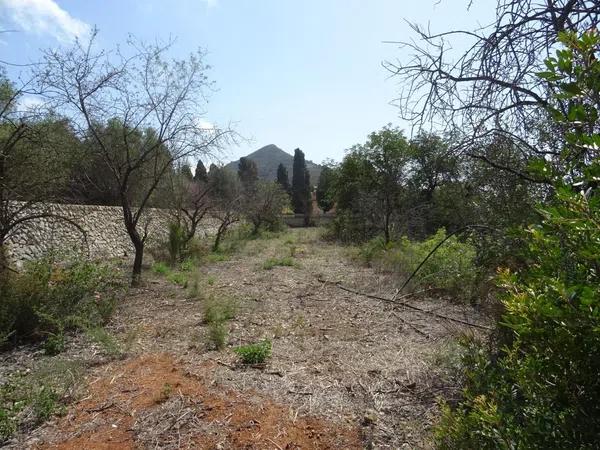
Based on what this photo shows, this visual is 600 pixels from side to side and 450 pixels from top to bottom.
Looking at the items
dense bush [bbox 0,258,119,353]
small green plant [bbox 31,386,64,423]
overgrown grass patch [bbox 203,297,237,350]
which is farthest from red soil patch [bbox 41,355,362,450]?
dense bush [bbox 0,258,119,353]

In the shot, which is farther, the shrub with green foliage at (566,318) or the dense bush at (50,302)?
the dense bush at (50,302)

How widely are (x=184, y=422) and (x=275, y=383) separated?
3.01 ft

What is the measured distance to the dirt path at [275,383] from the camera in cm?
286

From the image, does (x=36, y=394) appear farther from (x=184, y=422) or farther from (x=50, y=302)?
(x=50, y=302)

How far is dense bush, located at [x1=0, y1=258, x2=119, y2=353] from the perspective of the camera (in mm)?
4758

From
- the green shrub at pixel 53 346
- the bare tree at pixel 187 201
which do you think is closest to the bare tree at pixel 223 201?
the bare tree at pixel 187 201

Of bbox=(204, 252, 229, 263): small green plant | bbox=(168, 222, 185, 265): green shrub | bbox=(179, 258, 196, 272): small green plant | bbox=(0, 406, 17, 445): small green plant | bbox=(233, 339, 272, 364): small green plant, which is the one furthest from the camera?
bbox=(204, 252, 229, 263): small green plant

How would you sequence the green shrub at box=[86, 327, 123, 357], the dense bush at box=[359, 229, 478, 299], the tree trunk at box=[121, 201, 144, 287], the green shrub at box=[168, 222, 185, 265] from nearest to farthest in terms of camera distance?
the green shrub at box=[86, 327, 123, 357], the dense bush at box=[359, 229, 478, 299], the tree trunk at box=[121, 201, 144, 287], the green shrub at box=[168, 222, 185, 265]

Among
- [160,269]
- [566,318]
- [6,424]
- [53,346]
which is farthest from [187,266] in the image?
[566,318]

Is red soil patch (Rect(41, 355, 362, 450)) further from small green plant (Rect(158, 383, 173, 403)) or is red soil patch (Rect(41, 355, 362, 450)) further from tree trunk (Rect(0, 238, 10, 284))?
tree trunk (Rect(0, 238, 10, 284))

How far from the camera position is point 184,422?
3.00 metres

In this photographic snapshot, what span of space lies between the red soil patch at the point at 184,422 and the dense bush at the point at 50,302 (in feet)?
5.71

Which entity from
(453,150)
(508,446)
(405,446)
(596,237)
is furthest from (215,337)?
(596,237)

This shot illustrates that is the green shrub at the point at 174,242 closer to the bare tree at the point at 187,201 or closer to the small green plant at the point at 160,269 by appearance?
the bare tree at the point at 187,201
